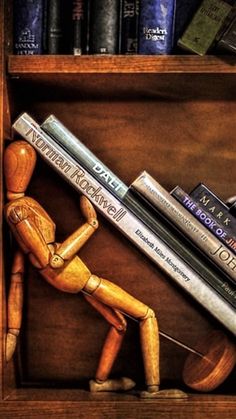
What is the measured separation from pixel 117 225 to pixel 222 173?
219 mm

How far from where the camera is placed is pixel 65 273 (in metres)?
1.22

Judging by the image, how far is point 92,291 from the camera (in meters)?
1.24

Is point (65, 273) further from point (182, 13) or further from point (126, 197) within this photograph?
point (182, 13)

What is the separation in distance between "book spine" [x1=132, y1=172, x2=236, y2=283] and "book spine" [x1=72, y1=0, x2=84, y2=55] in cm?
22

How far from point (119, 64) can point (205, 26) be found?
0.14m

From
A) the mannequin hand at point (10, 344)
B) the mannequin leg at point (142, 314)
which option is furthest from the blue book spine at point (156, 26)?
the mannequin hand at point (10, 344)

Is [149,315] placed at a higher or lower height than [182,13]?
lower

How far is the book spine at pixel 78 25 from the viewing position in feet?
4.07

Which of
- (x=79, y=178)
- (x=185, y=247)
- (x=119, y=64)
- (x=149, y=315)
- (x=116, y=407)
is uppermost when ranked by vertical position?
(x=119, y=64)

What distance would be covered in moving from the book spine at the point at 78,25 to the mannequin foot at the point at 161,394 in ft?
1.76

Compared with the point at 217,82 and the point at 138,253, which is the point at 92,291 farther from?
the point at 217,82

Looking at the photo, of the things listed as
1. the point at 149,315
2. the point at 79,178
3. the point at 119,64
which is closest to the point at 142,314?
the point at 149,315

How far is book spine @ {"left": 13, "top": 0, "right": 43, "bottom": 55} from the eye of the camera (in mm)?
1241

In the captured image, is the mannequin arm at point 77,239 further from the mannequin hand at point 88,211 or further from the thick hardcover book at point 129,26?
the thick hardcover book at point 129,26
